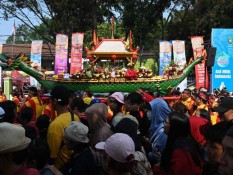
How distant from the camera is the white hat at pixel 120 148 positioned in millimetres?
2939

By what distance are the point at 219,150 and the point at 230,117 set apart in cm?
202

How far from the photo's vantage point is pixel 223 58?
20719 mm

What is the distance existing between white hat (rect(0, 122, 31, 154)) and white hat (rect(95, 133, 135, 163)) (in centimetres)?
61

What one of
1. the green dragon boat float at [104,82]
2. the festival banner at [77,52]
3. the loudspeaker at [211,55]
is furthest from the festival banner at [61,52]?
the loudspeaker at [211,55]

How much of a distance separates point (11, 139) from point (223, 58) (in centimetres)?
1906

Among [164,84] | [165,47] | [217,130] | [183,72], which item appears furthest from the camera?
[165,47]

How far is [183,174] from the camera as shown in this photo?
11.1 ft

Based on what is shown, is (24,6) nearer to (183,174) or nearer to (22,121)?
(22,121)

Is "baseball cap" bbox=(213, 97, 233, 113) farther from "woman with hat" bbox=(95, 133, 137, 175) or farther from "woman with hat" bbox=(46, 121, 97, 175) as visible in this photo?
"woman with hat" bbox=(95, 133, 137, 175)

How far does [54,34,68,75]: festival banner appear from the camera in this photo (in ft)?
74.5

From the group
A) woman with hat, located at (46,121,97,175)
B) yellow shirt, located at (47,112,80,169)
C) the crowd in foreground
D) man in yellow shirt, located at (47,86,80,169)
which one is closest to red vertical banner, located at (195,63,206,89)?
the crowd in foreground

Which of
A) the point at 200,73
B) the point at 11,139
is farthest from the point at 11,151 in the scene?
the point at 200,73

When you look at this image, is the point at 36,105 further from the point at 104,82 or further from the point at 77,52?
the point at 77,52

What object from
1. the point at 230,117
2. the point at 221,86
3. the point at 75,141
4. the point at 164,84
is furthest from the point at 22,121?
the point at 221,86
